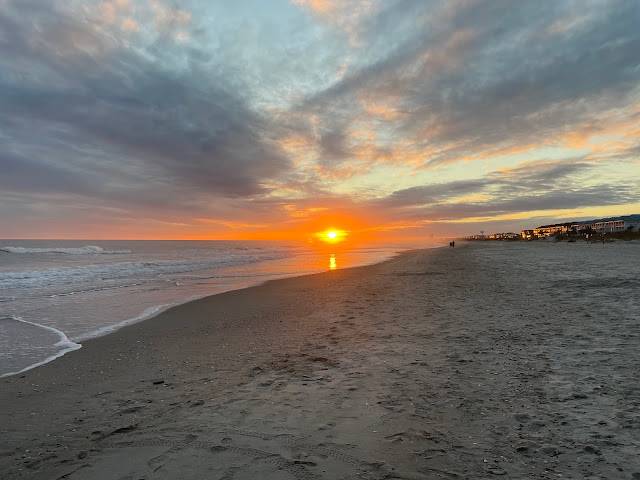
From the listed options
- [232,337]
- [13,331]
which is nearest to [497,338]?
[232,337]

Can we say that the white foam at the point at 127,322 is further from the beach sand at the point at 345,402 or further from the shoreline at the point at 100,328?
the beach sand at the point at 345,402

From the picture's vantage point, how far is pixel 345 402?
5320 mm

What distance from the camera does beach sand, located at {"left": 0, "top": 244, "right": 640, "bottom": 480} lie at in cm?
381

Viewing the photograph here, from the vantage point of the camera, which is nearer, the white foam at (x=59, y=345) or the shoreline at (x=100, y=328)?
the white foam at (x=59, y=345)

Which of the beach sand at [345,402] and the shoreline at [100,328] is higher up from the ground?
the shoreline at [100,328]

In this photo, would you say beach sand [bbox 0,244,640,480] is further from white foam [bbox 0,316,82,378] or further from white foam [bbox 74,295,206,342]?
white foam [bbox 74,295,206,342]

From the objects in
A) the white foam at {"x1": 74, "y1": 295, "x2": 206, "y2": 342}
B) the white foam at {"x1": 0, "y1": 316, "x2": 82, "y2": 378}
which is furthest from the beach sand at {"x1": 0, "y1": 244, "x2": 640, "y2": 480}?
the white foam at {"x1": 74, "y1": 295, "x2": 206, "y2": 342}

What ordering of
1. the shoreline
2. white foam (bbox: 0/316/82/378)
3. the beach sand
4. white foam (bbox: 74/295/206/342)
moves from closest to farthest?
the beach sand → white foam (bbox: 0/316/82/378) → the shoreline → white foam (bbox: 74/295/206/342)

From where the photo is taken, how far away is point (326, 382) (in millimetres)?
6168

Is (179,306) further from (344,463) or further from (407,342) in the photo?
(344,463)

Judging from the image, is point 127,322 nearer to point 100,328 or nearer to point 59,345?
point 100,328

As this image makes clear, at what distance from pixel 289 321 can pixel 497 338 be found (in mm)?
6328

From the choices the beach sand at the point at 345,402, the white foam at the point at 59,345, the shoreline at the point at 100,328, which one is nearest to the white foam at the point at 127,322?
the shoreline at the point at 100,328

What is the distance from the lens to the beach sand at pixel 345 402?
3.81m
